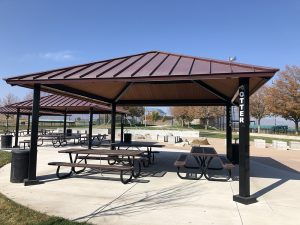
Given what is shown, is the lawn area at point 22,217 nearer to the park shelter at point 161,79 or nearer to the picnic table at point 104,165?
the park shelter at point 161,79

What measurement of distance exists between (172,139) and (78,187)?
1725 centimetres

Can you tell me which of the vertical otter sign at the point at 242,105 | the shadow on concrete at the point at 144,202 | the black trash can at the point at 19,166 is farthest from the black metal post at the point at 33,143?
the vertical otter sign at the point at 242,105

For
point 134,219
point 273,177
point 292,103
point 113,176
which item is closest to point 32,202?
point 134,219

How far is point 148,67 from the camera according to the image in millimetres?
7762

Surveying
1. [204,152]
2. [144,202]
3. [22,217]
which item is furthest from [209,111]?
[22,217]

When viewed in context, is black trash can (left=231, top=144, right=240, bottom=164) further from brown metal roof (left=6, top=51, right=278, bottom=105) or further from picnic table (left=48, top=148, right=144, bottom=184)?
picnic table (left=48, top=148, right=144, bottom=184)

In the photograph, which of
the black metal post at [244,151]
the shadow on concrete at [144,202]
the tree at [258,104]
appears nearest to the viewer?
the shadow on concrete at [144,202]

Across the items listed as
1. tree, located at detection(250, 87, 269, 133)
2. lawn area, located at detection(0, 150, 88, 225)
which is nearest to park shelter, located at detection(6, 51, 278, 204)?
lawn area, located at detection(0, 150, 88, 225)

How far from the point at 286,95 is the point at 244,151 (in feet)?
123

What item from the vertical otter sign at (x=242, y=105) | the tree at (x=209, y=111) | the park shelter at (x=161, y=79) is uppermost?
the tree at (x=209, y=111)

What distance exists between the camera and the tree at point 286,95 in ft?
127

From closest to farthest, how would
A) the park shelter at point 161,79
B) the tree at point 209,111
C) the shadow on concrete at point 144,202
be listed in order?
the shadow on concrete at point 144,202 < the park shelter at point 161,79 < the tree at point 209,111

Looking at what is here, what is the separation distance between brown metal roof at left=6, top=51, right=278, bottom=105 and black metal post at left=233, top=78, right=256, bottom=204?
0.43m

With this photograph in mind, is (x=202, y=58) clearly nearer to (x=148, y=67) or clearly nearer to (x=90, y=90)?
(x=148, y=67)
